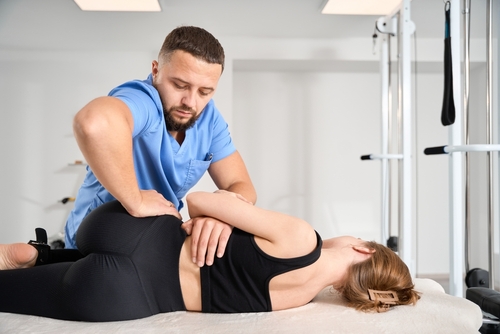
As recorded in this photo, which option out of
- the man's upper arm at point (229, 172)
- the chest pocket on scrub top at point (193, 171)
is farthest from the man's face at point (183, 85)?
the man's upper arm at point (229, 172)

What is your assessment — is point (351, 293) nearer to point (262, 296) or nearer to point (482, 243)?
point (262, 296)

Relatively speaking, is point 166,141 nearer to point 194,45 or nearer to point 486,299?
point 194,45

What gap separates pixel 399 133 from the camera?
3.15m

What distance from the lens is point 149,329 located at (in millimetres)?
1076

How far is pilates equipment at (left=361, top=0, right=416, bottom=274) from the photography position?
2.76 m

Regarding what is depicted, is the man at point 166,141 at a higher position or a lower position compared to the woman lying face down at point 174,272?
higher

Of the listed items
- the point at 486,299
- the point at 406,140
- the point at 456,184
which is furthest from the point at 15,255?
the point at 406,140

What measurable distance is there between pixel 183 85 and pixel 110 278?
23.9 inches

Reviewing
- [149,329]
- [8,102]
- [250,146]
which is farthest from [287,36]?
[149,329]

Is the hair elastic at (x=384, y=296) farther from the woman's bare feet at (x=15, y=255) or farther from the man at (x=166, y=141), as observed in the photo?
the woman's bare feet at (x=15, y=255)

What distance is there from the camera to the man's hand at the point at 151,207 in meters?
1.23

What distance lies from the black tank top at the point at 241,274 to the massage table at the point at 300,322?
0.03 meters

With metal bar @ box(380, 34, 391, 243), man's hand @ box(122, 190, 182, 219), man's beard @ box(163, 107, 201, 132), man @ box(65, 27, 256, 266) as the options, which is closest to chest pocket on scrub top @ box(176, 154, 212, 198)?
man @ box(65, 27, 256, 266)

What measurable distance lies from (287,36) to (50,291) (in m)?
3.13
